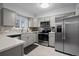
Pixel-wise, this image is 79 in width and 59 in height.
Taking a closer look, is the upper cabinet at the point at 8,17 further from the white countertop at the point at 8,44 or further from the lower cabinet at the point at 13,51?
the lower cabinet at the point at 13,51


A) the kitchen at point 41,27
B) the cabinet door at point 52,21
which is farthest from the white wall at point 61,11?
the cabinet door at point 52,21

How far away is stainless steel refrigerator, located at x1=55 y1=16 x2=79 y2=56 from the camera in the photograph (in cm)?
225

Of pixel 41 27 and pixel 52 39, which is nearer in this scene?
pixel 52 39

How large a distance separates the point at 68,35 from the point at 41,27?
2.23 m

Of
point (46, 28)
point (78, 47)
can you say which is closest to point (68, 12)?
point (46, 28)

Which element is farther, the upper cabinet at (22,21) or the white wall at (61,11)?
the upper cabinet at (22,21)

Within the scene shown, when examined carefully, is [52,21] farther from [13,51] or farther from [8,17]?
[13,51]

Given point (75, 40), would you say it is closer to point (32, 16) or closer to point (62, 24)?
point (62, 24)

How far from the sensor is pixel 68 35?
2.48 metres

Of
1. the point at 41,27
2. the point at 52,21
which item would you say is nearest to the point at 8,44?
the point at 52,21

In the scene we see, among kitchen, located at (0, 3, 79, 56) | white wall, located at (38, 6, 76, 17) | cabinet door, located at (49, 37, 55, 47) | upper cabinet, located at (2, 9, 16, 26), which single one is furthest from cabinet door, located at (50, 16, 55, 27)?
upper cabinet, located at (2, 9, 16, 26)

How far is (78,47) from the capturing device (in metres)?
2.18

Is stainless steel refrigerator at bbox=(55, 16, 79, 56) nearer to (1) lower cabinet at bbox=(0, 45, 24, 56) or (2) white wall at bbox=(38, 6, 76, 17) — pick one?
(2) white wall at bbox=(38, 6, 76, 17)

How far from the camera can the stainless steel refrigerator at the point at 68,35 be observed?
7.39 feet
